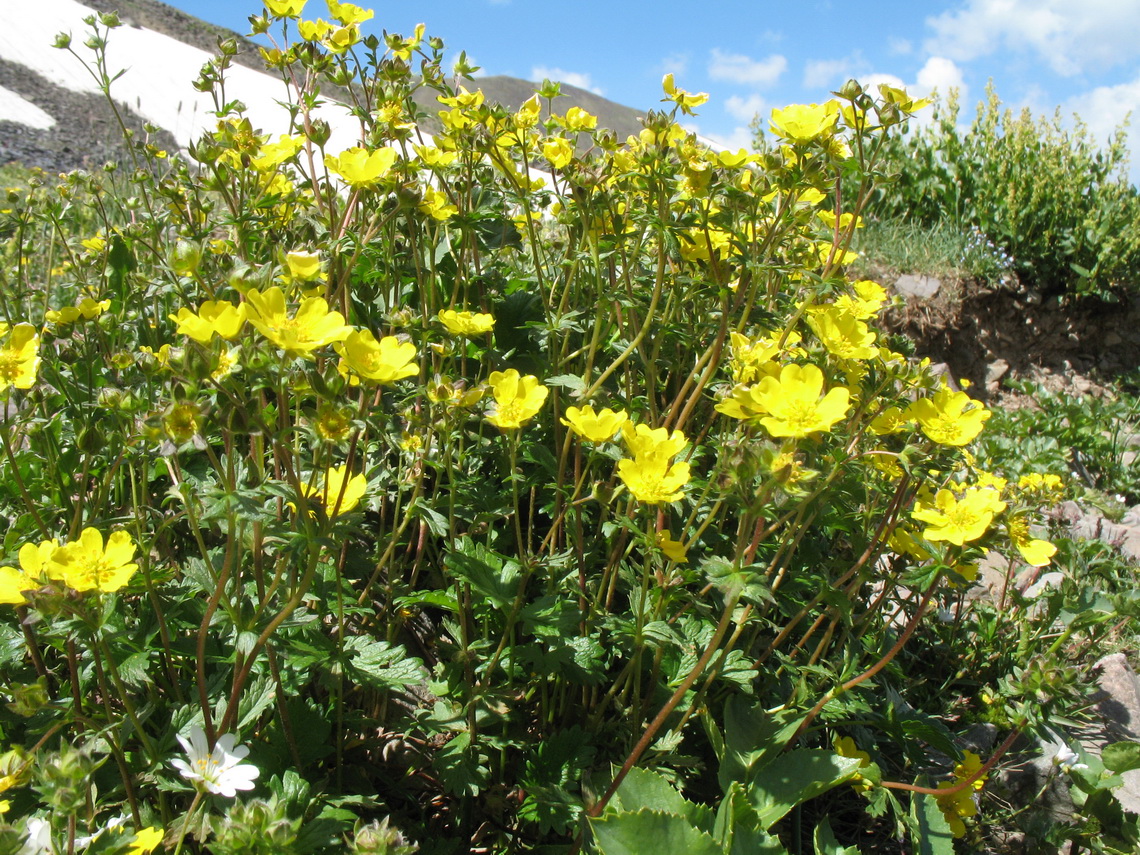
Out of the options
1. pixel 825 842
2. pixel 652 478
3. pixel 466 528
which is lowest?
pixel 825 842

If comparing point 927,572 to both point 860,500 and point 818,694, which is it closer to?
point 860,500

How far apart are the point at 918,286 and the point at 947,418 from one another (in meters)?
5.15

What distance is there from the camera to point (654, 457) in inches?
59.9

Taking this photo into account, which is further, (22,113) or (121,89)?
(121,89)

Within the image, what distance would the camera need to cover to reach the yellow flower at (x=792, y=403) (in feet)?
4.46

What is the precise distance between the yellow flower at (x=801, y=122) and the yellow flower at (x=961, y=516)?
2.81 ft

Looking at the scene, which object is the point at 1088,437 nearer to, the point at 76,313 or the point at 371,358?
the point at 371,358

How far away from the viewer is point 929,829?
74.6 inches

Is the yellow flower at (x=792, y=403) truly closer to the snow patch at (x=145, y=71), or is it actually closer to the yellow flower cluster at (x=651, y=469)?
the yellow flower cluster at (x=651, y=469)

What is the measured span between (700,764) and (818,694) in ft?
1.33

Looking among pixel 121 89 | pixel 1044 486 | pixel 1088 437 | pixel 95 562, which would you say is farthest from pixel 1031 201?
pixel 121 89

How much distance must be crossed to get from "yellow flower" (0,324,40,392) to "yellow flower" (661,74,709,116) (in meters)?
1.72

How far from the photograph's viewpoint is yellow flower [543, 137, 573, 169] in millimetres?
2139

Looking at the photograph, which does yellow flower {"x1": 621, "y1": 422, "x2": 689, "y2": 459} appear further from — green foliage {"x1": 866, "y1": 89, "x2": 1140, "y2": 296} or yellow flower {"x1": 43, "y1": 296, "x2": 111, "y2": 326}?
green foliage {"x1": 866, "y1": 89, "x2": 1140, "y2": 296}
